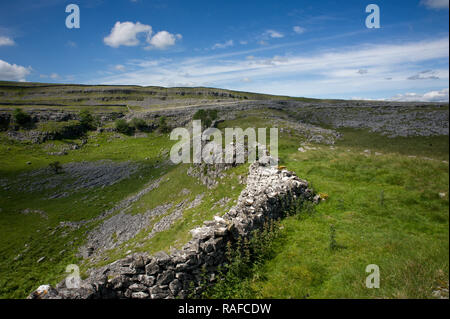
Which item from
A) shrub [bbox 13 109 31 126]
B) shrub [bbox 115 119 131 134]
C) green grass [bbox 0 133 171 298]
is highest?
shrub [bbox 13 109 31 126]

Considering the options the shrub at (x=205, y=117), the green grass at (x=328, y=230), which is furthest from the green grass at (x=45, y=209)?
the shrub at (x=205, y=117)

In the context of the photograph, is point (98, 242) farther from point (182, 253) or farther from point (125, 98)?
point (125, 98)

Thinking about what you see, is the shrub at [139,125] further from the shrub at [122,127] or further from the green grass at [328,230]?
the green grass at [328,230]

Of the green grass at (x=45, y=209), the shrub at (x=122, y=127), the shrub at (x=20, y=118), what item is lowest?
the green grass at (x=45, y=209)

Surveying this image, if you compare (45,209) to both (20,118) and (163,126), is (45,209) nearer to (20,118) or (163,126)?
(163,126)

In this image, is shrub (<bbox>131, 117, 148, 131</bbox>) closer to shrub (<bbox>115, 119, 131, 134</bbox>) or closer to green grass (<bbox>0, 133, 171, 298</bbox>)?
shrub (<bbox>115, 119, 131, 134</bbox>)

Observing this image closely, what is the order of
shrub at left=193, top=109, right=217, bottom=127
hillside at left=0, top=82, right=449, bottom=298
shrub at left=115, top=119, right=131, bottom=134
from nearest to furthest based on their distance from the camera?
hillside at left=0, top=82, right=449, bottom=298 → shrub at left=193, top=109, right=217, bottom=127 → shrub at left=115, top=119, right=131, bottom=134

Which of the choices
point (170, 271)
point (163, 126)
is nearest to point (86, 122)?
point (163, 126)

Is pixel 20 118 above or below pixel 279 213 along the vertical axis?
above

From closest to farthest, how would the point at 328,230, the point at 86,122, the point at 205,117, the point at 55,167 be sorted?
the point at 328,230
the point at 55,167
the point at 205,117
the point at 86,122

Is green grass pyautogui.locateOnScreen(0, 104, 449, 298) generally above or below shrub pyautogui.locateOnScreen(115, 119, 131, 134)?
below

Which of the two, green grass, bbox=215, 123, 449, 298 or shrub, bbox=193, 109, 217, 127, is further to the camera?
shrub, bbox=193, 109, 217, 127

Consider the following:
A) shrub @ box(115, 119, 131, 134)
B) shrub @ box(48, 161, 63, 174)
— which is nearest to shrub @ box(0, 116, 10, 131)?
shrub @ box(115, 119, 131, 134)
